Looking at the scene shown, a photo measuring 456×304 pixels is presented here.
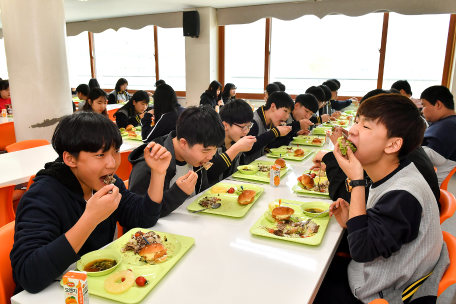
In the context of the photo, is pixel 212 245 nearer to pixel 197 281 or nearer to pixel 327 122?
pixel 197 281

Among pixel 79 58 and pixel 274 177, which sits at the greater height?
pixel 79 58

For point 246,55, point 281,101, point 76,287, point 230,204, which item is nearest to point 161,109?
point 281,101

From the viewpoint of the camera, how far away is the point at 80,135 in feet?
4.47

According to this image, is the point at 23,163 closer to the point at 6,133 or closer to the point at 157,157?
the point at 157,157

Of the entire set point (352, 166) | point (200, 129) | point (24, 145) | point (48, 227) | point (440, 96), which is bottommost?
point (24, 145)

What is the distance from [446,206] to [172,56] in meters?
9.06

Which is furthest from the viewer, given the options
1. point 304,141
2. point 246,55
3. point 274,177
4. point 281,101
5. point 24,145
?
point 246,55

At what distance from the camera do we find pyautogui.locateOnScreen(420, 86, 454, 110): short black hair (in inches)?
138

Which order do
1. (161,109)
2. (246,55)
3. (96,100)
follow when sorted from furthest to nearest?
1. (246,55)
2. (96,100)
3. (161,109)

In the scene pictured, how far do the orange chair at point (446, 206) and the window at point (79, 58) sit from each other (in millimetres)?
11558

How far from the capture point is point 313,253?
4.66 ft

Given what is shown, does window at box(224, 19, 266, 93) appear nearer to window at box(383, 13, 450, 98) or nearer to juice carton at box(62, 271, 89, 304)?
window at box(383, 13, 450, 98)

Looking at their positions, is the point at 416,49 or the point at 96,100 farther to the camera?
the point at 416,49

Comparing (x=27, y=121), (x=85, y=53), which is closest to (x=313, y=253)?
(x=27, y=121)
